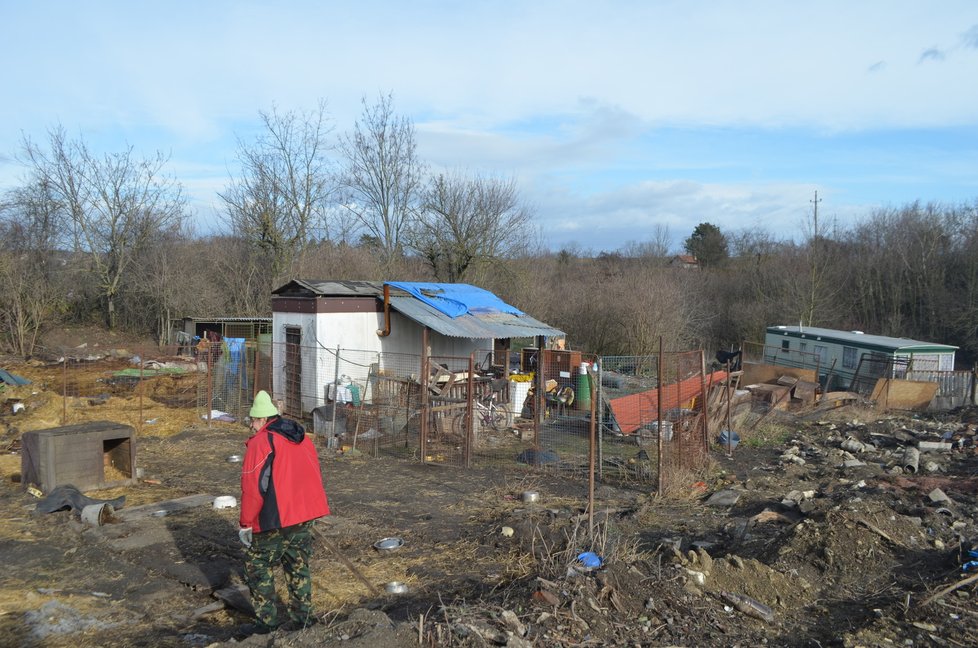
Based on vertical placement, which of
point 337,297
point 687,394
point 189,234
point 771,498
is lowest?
point 771,498

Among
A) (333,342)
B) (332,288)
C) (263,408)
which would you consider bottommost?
(333,342)

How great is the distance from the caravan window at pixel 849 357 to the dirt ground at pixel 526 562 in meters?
12.7

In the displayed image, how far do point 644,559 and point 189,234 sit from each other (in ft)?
122

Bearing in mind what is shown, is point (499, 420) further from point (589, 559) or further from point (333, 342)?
point (589, 559)

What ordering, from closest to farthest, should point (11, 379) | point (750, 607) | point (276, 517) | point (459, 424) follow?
point (276, 517) → point (750, 607) → point (459, 424) → point (11, 379)

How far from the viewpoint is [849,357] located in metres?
23.6

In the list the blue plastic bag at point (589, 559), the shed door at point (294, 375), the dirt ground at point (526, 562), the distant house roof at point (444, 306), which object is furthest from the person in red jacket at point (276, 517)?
the shed door at point (294, 375)

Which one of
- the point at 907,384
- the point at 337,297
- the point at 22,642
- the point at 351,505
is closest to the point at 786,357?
the point at 907,384

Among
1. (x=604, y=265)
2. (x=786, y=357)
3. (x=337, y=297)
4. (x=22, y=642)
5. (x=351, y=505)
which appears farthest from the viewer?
(x=604, y=265)

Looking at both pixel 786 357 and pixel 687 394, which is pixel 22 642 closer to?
pixel 687 394

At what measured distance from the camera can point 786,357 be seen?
89.1 ft

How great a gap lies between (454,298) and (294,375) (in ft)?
15.6

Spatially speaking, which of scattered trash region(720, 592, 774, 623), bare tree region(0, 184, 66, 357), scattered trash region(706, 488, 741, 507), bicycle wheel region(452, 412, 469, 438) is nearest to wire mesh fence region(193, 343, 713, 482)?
bicycle wheel region(452, 412, 469, 438)

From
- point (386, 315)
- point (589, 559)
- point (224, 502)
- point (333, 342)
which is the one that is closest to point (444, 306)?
point (386, 315)
